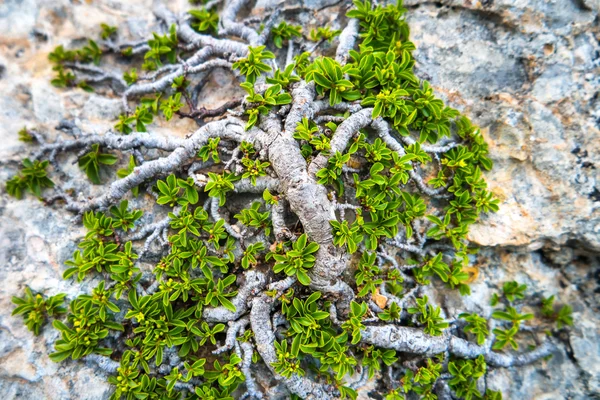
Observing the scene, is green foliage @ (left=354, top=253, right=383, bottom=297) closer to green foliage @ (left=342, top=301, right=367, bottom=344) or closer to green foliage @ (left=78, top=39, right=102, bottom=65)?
green foliage @ (left=342, top=301, right=367, bottom=344)

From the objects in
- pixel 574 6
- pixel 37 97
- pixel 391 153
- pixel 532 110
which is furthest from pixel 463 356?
pixel 37 97

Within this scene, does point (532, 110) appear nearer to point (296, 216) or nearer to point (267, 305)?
point (296, 216)

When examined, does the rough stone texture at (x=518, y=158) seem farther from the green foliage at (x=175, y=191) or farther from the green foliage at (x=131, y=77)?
the green foliage at (x=175, y=191)

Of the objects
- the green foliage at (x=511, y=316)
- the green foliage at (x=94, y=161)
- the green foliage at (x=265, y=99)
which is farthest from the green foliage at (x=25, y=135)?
the green foliage at (x=511, y=316)

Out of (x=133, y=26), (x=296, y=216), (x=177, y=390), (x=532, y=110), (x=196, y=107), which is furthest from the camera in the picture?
(x=133, y=26)

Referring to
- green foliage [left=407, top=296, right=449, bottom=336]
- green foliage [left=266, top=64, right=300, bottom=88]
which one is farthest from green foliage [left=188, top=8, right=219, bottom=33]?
green foliage [left=407, top=296, right=449, bottom=336]

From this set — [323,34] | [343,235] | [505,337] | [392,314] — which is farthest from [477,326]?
[323,34]
